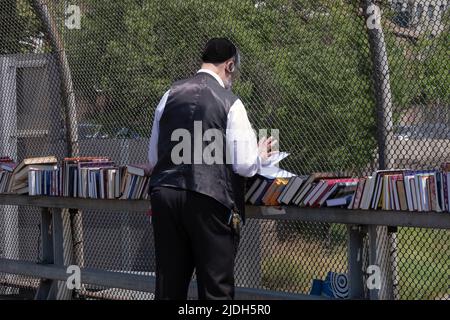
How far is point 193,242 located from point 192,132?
1.93 feet

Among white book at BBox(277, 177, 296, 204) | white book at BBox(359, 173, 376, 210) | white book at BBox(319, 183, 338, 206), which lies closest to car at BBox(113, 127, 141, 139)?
white book at BBox(277, 177, 296, 204)

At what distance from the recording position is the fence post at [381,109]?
5.71 metres

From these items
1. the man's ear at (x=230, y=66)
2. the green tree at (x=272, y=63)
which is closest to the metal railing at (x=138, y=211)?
the green tree at (x=272, y=63)

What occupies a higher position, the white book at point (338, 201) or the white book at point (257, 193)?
the white book at point (257, 193)

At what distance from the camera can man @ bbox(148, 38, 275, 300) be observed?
513 centimetres

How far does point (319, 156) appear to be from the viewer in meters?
6.12

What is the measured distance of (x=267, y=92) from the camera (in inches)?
251

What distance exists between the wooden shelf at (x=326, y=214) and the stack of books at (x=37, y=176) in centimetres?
22

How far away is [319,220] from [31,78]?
12.1 ft

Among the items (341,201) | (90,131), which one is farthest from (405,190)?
(90,131)

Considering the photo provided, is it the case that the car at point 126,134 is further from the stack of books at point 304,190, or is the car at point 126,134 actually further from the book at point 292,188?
the book at point 292,188

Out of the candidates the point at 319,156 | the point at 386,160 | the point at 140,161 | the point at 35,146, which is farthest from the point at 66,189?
the point at 386,160

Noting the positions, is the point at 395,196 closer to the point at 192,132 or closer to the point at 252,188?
the point at 252,188

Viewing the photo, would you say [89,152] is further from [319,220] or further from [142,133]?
[319,220]
